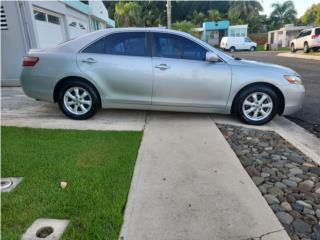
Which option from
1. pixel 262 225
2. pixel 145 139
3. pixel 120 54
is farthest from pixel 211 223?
pixel 120 54

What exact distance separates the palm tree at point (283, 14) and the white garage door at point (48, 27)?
199 feet

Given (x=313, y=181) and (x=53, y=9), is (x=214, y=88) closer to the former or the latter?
(x=313, y=181)

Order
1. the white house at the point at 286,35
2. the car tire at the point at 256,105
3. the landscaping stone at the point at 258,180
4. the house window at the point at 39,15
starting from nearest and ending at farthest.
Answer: the landscaping stone at the point at 258,180 < the car tire at the point at 256,105 < the house window at the point at 39,15 < the white house at the point at 286,35

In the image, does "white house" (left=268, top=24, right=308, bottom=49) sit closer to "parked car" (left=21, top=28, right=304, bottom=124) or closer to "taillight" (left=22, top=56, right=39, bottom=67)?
"parked car" (left=21, top=28, right=304, bottom=124)

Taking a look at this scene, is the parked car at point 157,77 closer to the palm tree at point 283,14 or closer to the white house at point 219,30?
the white house at point 219,30

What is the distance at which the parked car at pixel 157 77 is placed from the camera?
482 cm

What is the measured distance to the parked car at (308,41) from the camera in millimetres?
22656

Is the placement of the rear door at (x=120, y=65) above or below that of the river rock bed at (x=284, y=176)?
above

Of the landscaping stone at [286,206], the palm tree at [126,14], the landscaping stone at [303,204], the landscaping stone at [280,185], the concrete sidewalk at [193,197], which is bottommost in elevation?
the landscaping stone at [303,204]

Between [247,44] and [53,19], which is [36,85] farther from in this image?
[247,44]

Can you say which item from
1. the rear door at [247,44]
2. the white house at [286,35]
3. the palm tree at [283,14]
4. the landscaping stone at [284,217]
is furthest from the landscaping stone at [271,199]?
the palm tree at [283,14]

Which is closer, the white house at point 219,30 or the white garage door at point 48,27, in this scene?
the white garage door at point 48,27

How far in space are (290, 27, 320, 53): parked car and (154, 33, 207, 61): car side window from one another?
2206cm

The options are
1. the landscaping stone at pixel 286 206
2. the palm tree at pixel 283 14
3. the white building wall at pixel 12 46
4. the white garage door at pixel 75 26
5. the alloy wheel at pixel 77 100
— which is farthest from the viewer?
the palm tree at pixel 283 14
